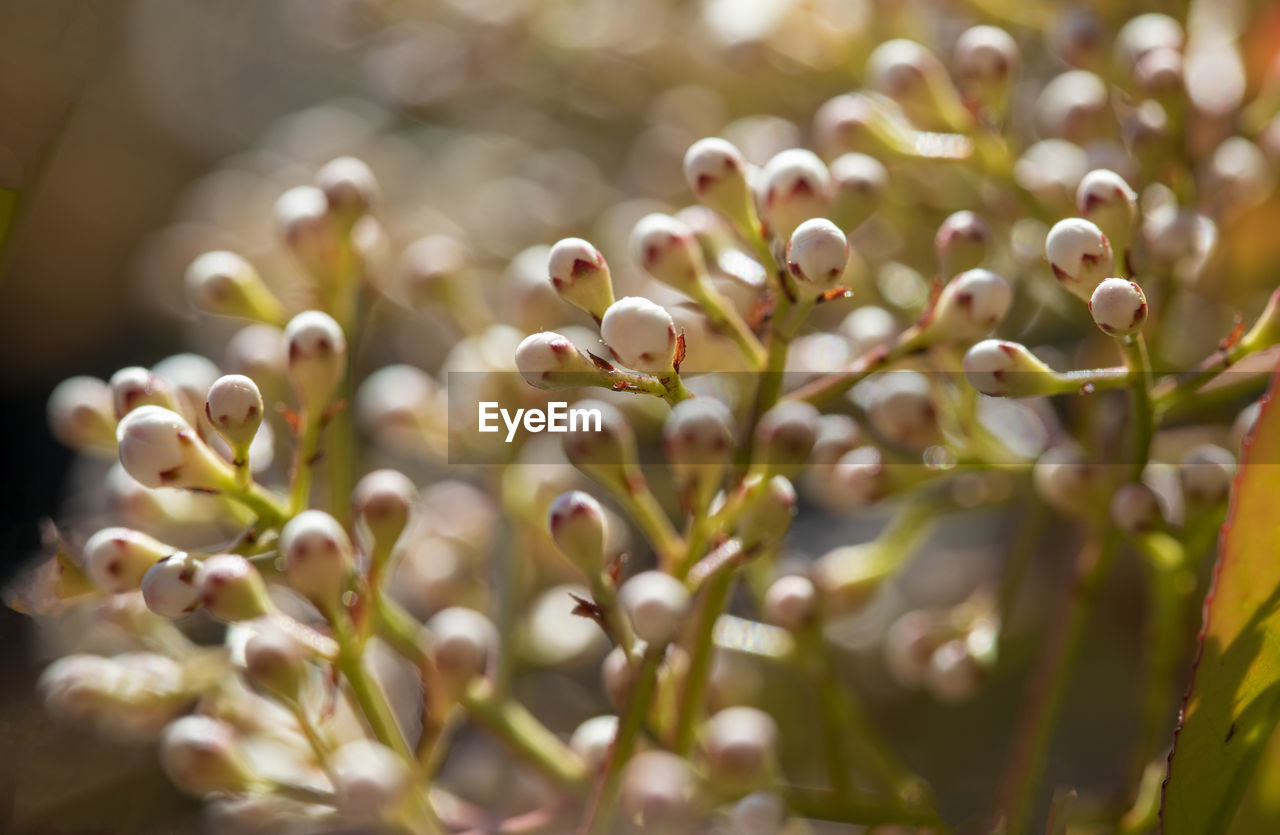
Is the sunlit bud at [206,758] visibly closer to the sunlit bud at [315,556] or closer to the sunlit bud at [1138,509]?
the sunlit bud at [315,556]

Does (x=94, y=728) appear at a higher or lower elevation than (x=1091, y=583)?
lower

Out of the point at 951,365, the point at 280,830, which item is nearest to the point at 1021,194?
the point at 951,365

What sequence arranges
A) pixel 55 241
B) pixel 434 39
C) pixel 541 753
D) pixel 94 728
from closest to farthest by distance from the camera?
pixel 541 753, pixel 94 728, pixel 434 39, pixel 55 241

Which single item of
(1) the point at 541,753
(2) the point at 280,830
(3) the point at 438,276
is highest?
(3) the point at 438,276

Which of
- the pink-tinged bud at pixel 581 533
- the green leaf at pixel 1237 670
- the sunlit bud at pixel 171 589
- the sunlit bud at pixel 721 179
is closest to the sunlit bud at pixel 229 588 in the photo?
the sunlit bud at pixel 171 589

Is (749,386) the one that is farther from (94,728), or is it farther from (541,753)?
(94,728)

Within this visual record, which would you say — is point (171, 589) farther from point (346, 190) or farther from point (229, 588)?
point (346, 190)

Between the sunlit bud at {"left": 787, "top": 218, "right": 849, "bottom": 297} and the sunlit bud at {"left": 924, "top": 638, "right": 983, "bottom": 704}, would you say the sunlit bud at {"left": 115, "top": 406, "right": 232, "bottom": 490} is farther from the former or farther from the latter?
the sunlit bud at {"left": 924, "top": 638, "right": 983, "bottom": 704}

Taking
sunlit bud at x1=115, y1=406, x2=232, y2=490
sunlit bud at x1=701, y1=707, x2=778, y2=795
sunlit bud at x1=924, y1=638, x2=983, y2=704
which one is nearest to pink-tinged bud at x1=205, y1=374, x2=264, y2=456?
sunlit bud at x1=115, y1=406, x2=232, y2=490
